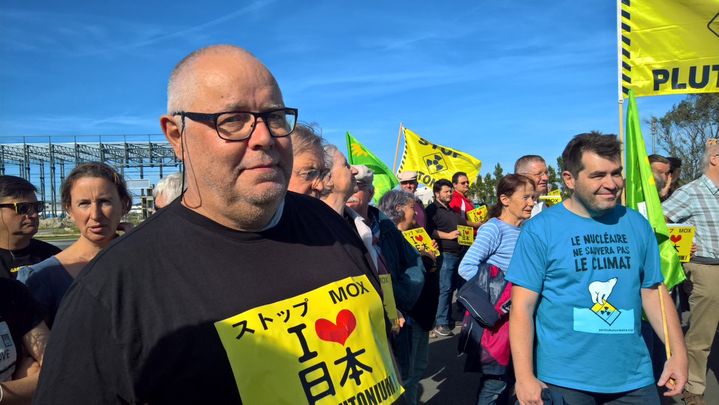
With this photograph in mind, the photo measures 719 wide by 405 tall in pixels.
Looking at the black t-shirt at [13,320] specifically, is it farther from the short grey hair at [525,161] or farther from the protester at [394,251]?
the short grey hair at [525,161]

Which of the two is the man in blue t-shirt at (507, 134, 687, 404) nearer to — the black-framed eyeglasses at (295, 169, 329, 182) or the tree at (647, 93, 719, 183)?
the black-framed eyeglasses at (295, 169, 329, 182)

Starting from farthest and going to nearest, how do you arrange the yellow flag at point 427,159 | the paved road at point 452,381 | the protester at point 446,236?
the yellow flag at point 427,159 < the protester at point 446,236 < the paved road at point 452,381

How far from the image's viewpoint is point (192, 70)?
1391 millimetres

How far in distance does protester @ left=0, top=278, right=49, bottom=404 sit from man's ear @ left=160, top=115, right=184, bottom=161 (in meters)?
1.20

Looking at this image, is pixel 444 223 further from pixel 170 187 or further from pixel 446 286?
pixel 170 187

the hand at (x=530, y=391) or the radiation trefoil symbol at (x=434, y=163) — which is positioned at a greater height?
the radiation trefoil symbol at (x=434, y=163)

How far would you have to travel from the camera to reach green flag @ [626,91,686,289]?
10.5 feet

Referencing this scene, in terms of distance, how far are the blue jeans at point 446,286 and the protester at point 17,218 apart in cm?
493

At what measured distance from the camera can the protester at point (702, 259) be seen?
169 inches

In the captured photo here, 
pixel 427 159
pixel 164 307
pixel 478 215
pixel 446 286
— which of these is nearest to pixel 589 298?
pixel 164 307

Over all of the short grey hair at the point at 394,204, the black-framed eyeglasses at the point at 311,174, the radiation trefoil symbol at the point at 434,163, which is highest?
the radiation trefoil symbol at the point at 434,163

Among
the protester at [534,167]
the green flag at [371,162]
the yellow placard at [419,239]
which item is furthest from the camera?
the green flag at [371,162]

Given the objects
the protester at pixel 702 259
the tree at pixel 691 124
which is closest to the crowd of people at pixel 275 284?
the protester at pixel 702 259

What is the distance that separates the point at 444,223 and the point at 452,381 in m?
2.97
